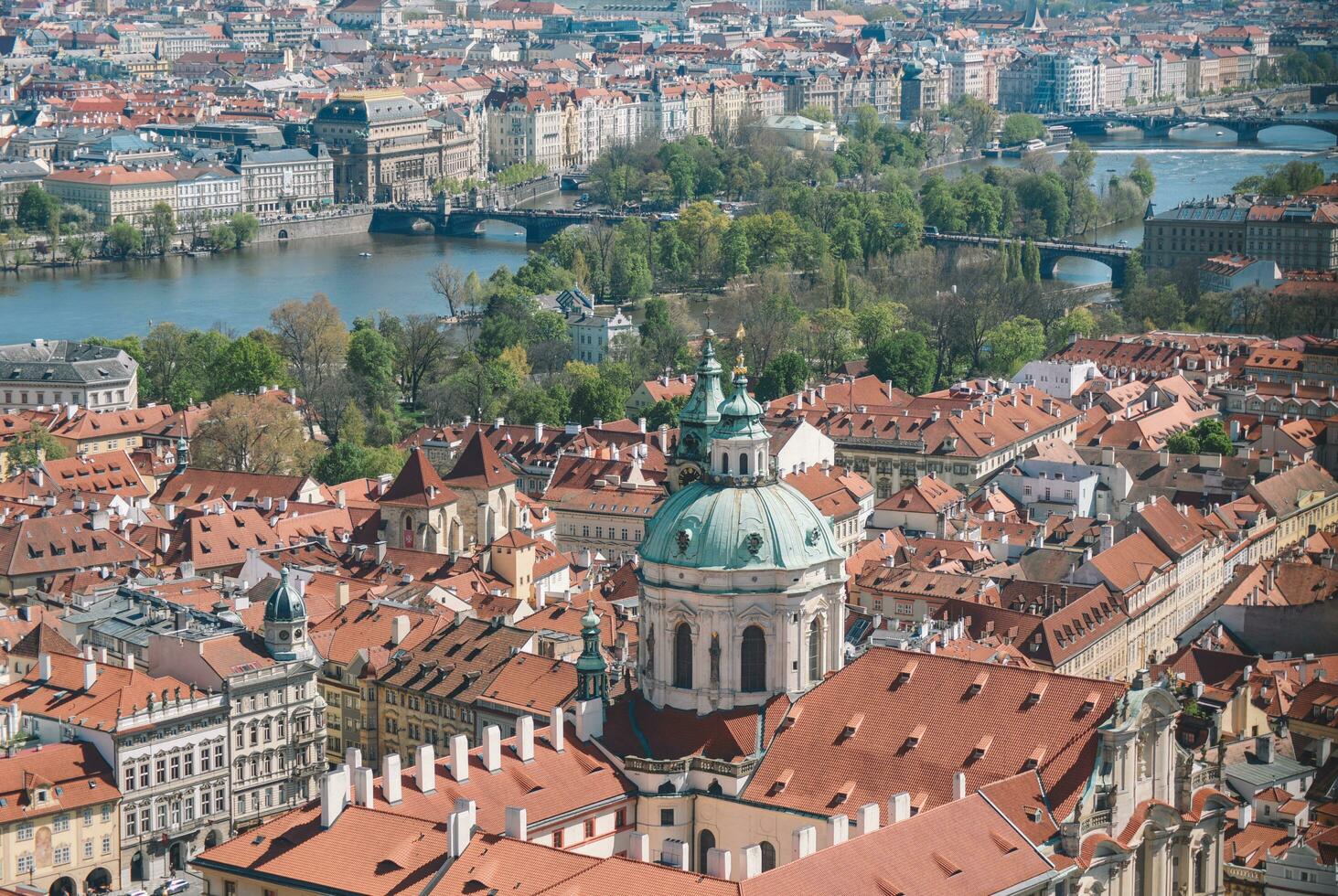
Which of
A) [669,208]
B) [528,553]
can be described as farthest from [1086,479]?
[669,208]

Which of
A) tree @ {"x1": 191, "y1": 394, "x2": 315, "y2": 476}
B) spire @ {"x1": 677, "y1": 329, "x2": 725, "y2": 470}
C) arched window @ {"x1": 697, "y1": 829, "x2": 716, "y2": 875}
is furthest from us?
tree @ {"x1": 191, "y1": 394, "x2": 315, "y2": 476}

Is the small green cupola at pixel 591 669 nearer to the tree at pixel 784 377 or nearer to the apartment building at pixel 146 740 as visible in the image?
the apartment building at pixel 146 740

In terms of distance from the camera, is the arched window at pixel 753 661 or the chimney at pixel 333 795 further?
the arched window at pixel 753 661

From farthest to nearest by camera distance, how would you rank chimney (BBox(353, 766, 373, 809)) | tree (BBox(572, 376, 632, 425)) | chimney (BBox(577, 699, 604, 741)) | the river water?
the river water → tree (BBox(572, 376, 632, 425)) → chimney (BBox(577, 699, 604, 741)) → chimney (BBox(353, 766, 373, 809))

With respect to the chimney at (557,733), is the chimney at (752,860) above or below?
below

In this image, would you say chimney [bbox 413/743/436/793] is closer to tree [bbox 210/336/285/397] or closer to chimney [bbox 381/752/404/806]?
chimney [bbox 381/752/404/806]

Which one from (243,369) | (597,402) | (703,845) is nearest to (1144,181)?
(597,402)

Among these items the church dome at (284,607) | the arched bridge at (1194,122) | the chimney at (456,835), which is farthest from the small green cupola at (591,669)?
the arched bridge at (1194,122)

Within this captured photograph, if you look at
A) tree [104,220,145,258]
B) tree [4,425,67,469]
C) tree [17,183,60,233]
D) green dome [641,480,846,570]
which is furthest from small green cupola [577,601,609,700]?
tree [17,183,60,233]
